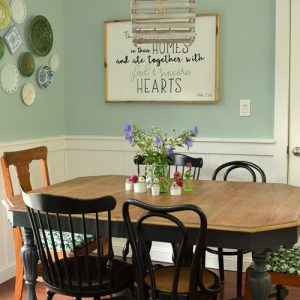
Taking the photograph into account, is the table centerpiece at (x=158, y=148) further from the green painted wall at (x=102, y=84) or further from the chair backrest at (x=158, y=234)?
the green painted wall at (x=102, y=84)

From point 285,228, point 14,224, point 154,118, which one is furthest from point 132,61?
point 285,228

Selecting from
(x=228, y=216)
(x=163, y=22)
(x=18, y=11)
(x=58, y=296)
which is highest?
(x=18, y=11)

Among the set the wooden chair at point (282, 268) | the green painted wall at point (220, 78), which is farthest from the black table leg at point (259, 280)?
the green painted wall at point (220, 78)

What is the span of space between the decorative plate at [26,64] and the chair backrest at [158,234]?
1.85 metres

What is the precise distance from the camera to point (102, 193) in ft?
9.11

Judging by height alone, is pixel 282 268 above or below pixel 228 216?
below

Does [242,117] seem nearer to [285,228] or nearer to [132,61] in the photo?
[132,61]

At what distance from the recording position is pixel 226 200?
102 inches

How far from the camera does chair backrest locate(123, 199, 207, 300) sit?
2.02 metres

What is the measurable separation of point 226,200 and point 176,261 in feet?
2.01

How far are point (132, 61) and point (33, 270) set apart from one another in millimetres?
2065

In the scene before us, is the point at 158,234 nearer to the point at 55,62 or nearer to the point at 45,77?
the point at 45,77

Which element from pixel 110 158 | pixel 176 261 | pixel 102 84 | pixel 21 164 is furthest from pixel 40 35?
pixel 176 261

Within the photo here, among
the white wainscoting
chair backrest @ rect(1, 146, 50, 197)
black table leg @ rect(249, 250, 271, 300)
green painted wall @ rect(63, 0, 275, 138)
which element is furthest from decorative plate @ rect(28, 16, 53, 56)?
black table leg @ rect(249, 250, 271, 300)
